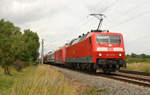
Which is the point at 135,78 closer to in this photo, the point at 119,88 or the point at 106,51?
the point at 106,51

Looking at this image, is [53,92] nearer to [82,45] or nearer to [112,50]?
[112,50]

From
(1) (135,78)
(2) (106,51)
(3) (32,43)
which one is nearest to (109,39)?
(2) (106,51)

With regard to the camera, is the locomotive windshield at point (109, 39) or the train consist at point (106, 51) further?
the locomotive windshield at point (109, 39)

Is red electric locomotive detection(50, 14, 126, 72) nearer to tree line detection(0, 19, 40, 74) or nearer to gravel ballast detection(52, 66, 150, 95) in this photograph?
gravel ballast detection(52, 66, 150, 95)

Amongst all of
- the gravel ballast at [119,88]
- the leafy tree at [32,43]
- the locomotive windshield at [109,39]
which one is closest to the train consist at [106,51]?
the locomotive windshield at [109,39]

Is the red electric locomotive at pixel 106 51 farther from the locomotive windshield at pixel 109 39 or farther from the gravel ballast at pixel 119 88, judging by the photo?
the gravel ballast at pixel 119 88

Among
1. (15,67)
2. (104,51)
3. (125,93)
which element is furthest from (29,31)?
(125,93)

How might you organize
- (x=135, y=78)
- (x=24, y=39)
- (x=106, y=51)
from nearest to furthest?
(x=135, y=78) → (x=106, y=51) → (x=24, y=39)

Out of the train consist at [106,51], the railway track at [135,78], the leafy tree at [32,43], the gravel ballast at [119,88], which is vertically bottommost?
the gravel ballast at [119,88]

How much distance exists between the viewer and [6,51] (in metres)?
20.5

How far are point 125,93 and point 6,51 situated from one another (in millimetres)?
16498

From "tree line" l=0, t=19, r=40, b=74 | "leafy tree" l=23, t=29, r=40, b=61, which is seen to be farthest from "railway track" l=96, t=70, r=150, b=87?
"leafy tree" l=23, t=29, r=40, b=61

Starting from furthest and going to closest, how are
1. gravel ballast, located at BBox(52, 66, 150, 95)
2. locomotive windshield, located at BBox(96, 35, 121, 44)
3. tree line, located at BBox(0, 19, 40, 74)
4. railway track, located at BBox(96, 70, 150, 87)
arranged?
tree line, located at BBox(0, 19, 40, 74), locomotive windshield, located at BBox(96, 35, 121, 44), railway track, located at BBox(96, 70, 150, 87), gravel ballast, located at BBox(52, 66, 150, 95)

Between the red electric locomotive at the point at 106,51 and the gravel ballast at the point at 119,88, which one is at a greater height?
the red electric locomotive at the point at 106,51
